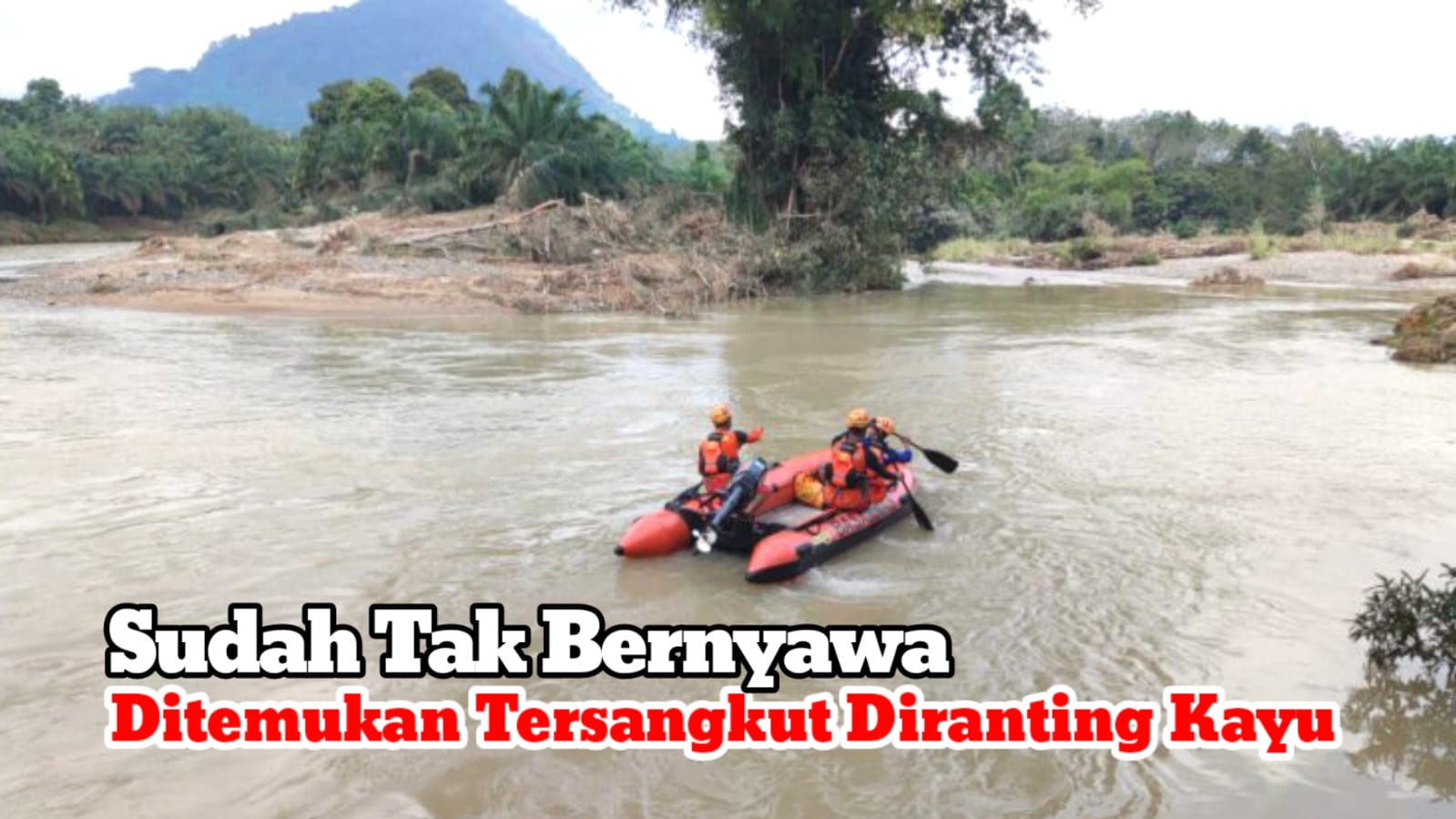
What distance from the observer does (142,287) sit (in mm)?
23484

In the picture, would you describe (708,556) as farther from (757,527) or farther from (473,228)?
(473,228)

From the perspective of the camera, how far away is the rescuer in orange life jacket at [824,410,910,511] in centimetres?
762

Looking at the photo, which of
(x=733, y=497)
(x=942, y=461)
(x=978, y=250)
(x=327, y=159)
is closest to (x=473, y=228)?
(x=327, y=159)

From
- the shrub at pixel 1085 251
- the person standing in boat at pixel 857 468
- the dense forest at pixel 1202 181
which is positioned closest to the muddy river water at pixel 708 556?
the person standing in boat at pixel 857 468

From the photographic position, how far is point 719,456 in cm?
771

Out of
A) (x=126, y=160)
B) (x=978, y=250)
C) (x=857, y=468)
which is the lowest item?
(x=857, y=468)

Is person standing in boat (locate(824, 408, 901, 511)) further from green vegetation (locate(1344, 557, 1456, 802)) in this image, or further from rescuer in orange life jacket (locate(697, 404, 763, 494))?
green vegetation (locate(1344, 557, 1456, 802))

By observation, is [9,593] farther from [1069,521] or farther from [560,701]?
[1069,521]

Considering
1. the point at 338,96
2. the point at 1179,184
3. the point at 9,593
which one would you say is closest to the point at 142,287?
the point at 9,593

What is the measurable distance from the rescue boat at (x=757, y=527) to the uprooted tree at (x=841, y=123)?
17.9 m

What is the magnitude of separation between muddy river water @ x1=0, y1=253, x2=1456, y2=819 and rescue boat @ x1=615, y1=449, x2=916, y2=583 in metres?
0.14

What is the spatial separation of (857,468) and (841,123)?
1894 centimetres

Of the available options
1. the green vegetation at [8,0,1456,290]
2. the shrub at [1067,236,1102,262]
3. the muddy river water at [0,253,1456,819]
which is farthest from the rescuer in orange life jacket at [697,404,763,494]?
the shrub at [1067,236,1102,262]

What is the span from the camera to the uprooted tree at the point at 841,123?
24.8 m
